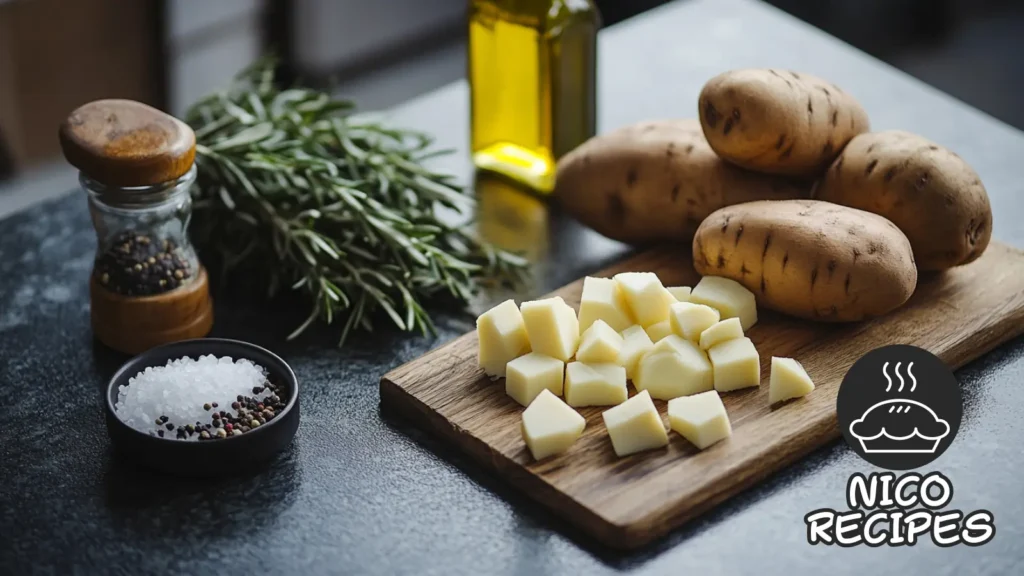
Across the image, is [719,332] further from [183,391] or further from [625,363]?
[183,391]

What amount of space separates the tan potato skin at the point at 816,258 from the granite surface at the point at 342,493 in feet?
0.52

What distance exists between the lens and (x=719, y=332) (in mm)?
1503

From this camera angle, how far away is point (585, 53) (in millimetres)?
1899

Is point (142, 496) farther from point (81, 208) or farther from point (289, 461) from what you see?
point (81, 208)

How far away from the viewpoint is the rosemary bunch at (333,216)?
1.73m

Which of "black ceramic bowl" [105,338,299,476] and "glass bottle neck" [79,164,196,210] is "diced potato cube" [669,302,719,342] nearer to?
"black ceramic bowl" [105,338,299,476]

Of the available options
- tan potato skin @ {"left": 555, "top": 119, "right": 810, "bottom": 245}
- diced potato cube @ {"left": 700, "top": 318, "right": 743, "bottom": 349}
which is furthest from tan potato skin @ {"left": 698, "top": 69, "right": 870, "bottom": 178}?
diced potato cube @ {"left": 700, "top": 318, "right": 743, "bottom": 349}

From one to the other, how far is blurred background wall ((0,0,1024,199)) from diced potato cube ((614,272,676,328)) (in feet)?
7.11

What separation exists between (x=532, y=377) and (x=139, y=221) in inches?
21.9

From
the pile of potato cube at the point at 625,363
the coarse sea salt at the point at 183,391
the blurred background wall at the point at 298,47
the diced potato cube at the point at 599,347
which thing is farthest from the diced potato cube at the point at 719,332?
the blurred background wall at the point at 298,47

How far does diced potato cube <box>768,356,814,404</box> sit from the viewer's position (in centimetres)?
146

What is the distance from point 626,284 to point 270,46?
2620 millimetres

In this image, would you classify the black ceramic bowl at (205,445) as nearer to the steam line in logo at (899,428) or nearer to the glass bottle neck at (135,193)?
the glass bottle neck at (135,193)

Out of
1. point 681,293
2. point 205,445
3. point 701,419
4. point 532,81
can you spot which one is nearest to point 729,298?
point 681,293
